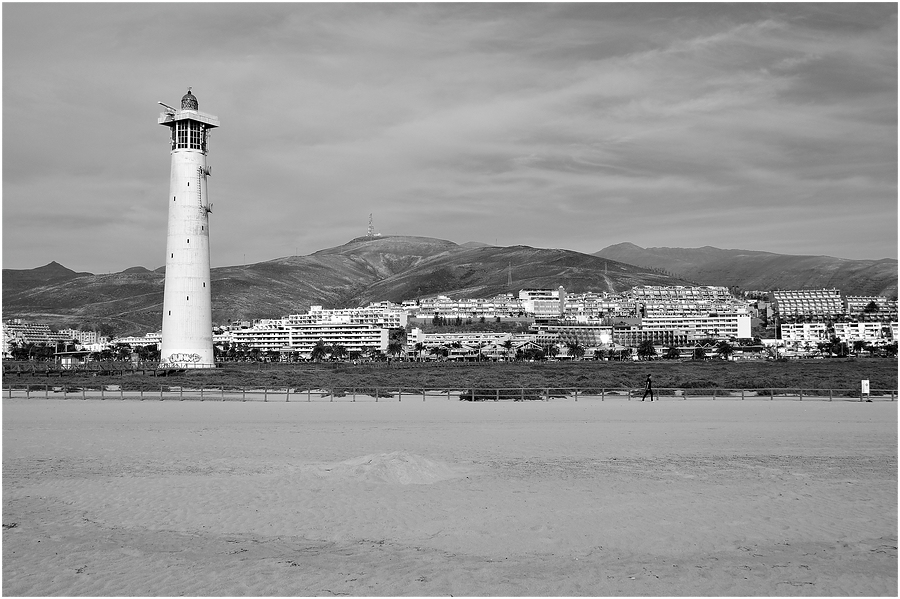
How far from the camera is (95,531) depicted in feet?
32.2

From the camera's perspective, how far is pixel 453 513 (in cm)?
1063

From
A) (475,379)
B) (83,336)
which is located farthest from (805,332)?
(83,336)

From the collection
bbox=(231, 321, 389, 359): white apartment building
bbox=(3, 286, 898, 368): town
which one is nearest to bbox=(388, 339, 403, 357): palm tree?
bbox=(3, 286, 898, 368): town

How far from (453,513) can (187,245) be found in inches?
1909

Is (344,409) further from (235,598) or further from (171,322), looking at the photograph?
(171,322)

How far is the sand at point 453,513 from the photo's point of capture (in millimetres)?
8055

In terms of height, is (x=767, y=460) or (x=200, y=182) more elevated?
(x=200, y=182)

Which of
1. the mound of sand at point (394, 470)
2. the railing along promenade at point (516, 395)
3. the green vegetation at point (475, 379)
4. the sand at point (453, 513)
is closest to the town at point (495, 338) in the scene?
the green vegetation at point (475, 379)

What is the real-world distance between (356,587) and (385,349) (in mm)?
140864

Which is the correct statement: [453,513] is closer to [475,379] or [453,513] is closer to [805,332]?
[475,379]

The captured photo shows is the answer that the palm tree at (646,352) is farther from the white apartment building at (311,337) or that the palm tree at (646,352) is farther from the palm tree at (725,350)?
the white apartment building at (311,337)

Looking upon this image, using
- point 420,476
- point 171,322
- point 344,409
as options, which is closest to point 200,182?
point 171,322

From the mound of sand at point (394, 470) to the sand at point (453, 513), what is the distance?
5 cm

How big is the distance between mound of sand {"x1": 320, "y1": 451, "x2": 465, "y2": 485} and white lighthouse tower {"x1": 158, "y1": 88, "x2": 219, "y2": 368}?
44790mm
